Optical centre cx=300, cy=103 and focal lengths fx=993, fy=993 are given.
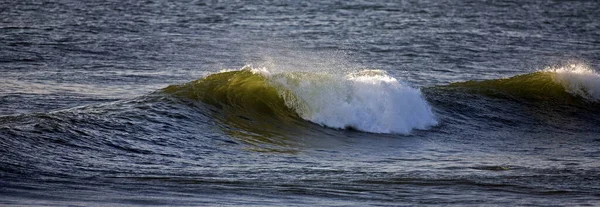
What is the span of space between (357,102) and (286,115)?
1.30 meters

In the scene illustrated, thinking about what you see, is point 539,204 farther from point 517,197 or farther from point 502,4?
point 502,4

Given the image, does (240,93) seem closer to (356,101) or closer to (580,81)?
(356,101)

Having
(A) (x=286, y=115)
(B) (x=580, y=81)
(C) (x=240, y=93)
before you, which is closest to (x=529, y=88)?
(B) (x=580, y=81)

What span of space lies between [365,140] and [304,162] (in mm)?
2775

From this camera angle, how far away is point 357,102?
17.8 meters

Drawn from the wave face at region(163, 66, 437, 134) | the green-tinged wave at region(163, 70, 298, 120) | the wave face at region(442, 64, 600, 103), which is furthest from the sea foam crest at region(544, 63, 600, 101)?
the green-tinged wave at region(163, 70, 298, 120)

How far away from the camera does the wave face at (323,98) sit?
57.5 feet

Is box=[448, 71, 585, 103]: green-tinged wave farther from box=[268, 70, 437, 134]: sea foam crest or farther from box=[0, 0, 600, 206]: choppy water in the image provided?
box=[268, 70, 437, 134]: sea foam crest

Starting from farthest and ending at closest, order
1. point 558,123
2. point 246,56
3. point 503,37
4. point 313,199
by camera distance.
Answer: point 503,37 → point 246,56 → point 558,123 → point 313,199

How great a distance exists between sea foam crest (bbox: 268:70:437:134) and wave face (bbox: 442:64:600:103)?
11.4ft

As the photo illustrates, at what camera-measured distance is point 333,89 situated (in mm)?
18109

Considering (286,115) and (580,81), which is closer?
(286,115)

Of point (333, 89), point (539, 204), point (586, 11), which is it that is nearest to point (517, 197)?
point (539, 204)

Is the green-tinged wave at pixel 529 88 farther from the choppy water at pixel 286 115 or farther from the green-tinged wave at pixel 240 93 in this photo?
the green-tinged wave at pixel 240 93
